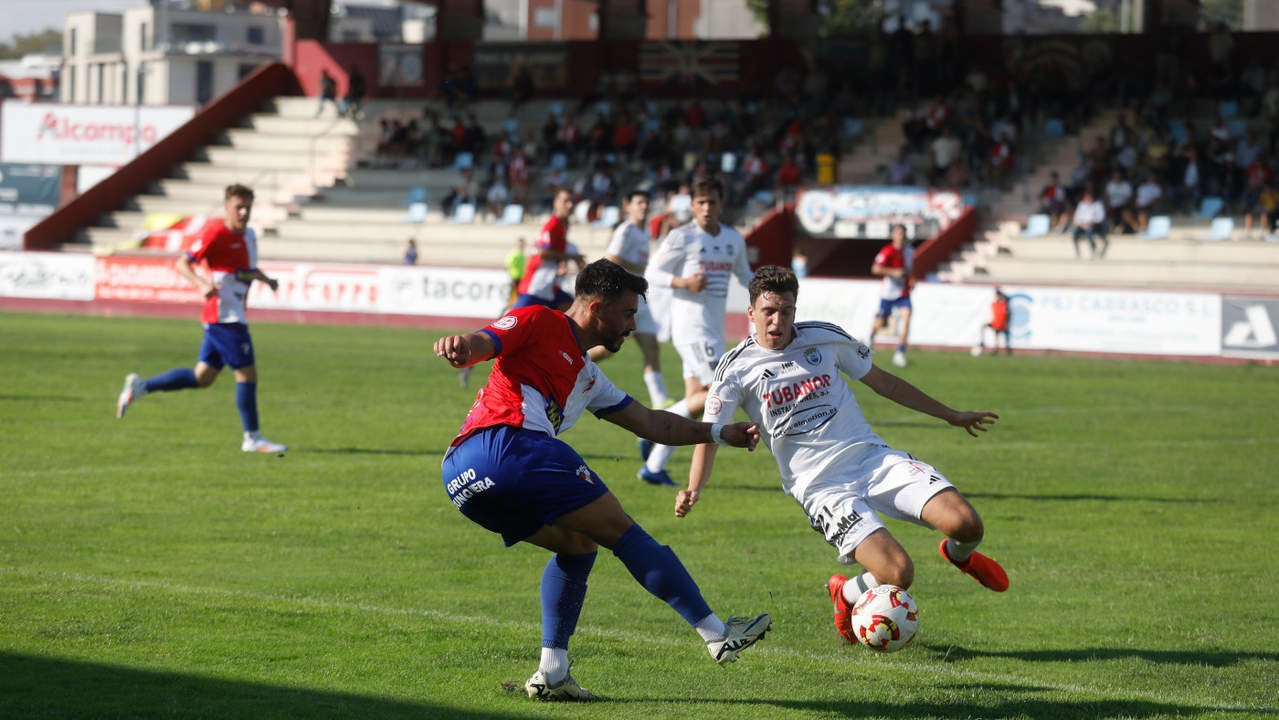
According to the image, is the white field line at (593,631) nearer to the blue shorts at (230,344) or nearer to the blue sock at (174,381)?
the blue shorts at (230,344)

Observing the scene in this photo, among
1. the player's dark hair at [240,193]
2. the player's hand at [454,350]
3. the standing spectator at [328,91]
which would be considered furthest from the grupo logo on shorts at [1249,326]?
Result: the standing spectator at [328,91]

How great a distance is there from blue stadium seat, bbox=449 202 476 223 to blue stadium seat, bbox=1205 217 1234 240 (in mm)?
19351

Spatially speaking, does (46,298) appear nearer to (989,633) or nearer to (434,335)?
(434,335)

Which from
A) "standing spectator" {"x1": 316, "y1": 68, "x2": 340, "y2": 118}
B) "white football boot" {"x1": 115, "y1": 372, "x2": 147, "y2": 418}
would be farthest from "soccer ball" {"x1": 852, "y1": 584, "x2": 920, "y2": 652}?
"standing spectator" {"x1": 316, "y1": 68, "x2": 340, "y2": 118}

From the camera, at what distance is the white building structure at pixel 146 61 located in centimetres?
8656

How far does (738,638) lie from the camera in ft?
18.7

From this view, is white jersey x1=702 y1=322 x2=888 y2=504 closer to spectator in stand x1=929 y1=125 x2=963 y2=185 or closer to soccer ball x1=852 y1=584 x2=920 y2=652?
soccer ball x1=852 y1=584 x2=920 y2=652

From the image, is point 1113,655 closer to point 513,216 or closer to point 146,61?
point 513,216

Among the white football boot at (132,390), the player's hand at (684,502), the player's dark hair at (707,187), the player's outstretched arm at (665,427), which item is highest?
the player's dark hair at (707,187)

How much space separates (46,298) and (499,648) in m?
32.6

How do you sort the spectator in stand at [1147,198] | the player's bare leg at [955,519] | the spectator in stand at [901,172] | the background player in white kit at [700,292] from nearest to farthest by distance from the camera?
the player's bare leg at [955,519]
the background player in white kit at [700,292]
the spectator in stand at [1147,198]
the spectator in stand at [901,172]

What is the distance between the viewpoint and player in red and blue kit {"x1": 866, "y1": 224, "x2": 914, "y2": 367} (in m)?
24.5

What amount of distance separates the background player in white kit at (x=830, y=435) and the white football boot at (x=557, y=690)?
103 centimetres

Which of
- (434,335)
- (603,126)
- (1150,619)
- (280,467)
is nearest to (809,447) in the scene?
(1150,619)
